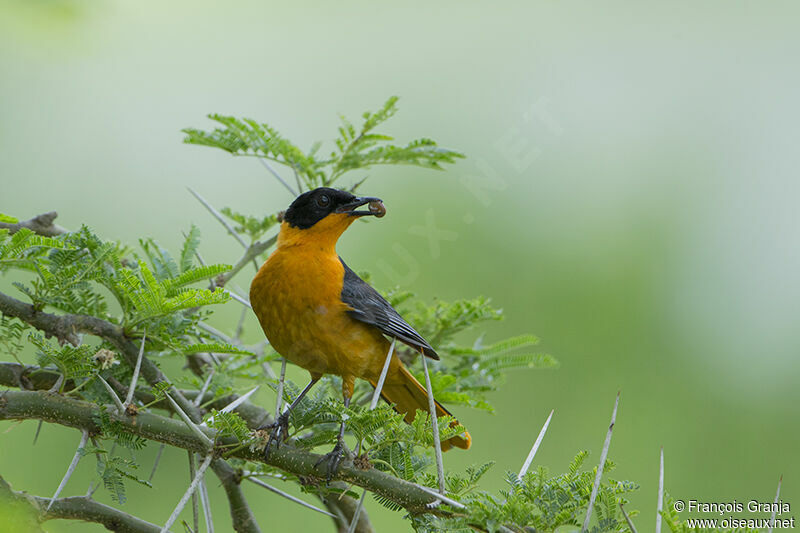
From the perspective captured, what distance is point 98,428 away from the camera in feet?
8.74

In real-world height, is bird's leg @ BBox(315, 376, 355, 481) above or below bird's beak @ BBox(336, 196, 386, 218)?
below

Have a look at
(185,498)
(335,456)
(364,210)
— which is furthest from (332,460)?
(364,210)

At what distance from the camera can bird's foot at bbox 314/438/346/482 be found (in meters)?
2.53

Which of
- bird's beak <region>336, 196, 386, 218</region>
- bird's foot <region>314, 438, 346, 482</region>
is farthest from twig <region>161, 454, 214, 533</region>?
bird's beak <region>336, 196, 386, 218</region>

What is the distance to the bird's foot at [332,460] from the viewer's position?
253 centimetres

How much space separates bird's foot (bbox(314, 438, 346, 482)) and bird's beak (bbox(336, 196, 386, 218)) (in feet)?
4.76

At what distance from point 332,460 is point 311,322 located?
1.04 metres

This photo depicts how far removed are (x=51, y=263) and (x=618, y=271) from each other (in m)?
8.05

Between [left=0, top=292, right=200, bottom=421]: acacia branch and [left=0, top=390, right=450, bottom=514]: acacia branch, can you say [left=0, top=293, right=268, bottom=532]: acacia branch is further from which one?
[left=0, top=390, right=450, bottom=514]: acacia branch

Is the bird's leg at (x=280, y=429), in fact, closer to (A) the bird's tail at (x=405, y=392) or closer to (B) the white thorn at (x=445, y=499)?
(B) the white thorn at (x=445, y=499)

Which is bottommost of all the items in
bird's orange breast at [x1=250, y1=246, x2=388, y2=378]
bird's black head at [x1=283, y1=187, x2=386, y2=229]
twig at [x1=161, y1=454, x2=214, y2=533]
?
twig at [x1=161, y1=454, x2=214, y2=533]

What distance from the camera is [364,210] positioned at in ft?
12.9

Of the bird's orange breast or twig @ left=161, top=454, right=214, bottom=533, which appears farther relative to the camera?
the bird's orange breast

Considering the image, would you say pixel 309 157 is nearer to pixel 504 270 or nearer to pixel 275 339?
pixel 275 339
